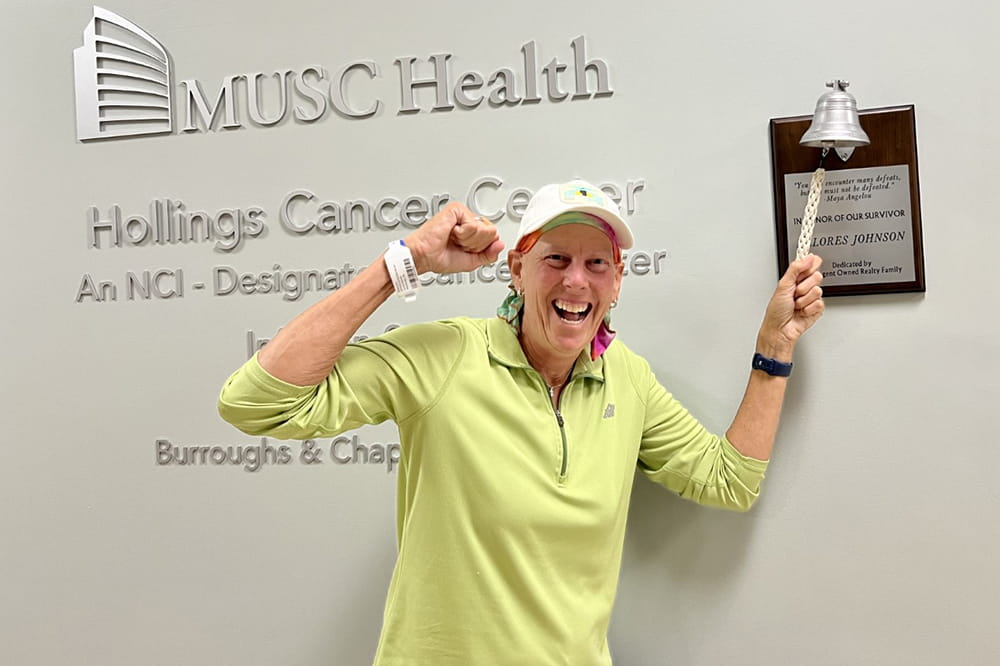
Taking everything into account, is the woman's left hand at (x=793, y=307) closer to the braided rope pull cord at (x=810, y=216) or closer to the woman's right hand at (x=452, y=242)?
the braided rope pull cord at (x=810, y=216)

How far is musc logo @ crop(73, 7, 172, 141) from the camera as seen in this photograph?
2.45 meters

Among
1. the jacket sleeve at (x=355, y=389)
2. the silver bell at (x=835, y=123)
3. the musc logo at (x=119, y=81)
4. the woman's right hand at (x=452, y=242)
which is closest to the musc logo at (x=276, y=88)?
the musc logo at (x=119, y=81)

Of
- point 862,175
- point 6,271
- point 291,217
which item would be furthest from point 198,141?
point 862,175

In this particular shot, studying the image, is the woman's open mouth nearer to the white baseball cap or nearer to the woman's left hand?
the white baseball cap

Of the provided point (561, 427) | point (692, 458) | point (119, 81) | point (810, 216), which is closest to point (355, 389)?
point (561, 427)

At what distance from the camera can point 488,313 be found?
91.0 inches

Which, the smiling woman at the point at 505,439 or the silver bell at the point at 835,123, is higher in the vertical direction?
the silver bell at the point at 835,123

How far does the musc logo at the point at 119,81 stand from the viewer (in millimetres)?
2453

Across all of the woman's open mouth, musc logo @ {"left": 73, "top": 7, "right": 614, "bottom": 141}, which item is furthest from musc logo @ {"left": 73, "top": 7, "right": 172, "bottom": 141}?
the woman's open mouth

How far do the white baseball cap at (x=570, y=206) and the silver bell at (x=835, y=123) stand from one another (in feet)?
1.68

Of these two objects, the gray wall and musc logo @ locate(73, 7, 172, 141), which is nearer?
the gray wall

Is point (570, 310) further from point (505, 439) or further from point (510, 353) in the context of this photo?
point (505, 439)

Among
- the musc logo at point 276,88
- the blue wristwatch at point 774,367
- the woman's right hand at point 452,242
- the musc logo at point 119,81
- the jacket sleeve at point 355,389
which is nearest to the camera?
the jacket sleeve at point 355,389

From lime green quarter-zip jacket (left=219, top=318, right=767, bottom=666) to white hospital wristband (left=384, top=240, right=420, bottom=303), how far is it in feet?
0.55
